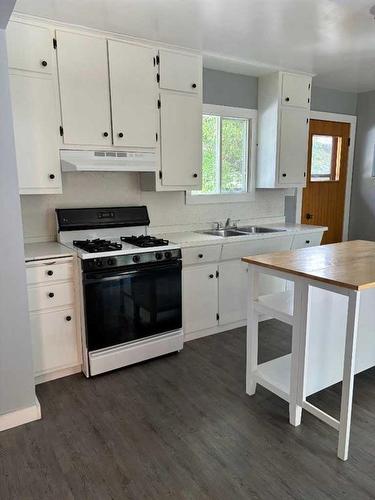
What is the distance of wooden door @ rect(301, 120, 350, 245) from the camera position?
4672mm

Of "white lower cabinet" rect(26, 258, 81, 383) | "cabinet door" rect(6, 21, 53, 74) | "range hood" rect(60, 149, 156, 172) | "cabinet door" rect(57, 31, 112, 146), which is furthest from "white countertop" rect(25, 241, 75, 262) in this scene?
"cabinet door" rect(6, 21, 53, 74)

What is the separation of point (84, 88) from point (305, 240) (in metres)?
2.50

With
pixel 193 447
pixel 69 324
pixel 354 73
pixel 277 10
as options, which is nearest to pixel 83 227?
pixel 69 324

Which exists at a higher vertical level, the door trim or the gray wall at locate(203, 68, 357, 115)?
the gray wall at locate(203, 68, 357, 115)

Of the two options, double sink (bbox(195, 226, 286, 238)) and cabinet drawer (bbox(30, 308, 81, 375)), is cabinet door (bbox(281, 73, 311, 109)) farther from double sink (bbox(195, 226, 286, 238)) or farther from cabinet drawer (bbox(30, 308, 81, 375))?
cabinet drawer (bbox(30, 308, 81, 375))

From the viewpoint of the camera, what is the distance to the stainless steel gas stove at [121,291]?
260 cm

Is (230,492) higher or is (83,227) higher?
(83,227)

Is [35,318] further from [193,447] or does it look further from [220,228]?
[220,228]

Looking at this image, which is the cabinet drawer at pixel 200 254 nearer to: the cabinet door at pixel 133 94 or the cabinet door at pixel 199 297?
the cabinet door at pixel 199 297

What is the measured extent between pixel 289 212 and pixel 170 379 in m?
2.67

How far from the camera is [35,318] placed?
253 cm

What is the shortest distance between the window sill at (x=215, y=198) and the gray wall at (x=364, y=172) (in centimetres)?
182

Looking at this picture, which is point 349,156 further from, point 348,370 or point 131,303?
point 348,370

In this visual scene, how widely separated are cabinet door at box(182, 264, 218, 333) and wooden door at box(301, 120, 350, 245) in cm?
195
